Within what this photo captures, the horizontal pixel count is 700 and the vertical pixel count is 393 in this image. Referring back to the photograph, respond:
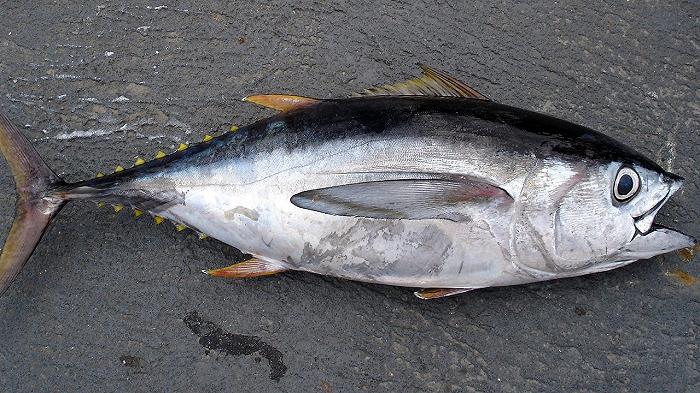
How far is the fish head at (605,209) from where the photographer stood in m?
2.23

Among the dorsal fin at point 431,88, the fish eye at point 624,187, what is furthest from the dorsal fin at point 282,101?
the fish eye at point 624,187

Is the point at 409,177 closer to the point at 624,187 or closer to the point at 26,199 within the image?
the point at 624,187

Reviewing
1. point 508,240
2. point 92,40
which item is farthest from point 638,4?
→ point 92,40

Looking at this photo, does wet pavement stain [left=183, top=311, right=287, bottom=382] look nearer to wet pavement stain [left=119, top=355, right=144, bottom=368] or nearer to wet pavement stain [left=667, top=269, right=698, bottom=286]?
wet pavement stain [left=119, top=355, right=144, bottom=368]

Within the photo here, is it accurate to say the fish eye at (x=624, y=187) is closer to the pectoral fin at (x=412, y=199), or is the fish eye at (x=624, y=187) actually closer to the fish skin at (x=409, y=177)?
the fish skin at (x=409, y=177)

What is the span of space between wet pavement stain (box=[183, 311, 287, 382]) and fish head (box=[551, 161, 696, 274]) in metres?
1.23

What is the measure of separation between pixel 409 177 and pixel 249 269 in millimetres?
777

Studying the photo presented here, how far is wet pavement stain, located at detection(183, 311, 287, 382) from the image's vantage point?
265cm

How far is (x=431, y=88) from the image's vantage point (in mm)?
2502

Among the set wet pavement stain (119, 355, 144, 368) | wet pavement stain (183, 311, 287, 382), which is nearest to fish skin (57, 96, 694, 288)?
wet pavement stain (183, 311, 287, 382)

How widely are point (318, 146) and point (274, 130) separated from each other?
0.67 feet

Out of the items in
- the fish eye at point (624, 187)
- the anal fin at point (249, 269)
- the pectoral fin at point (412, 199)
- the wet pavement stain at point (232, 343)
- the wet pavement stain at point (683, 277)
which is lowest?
the wet pavement stain at point (232, 343)

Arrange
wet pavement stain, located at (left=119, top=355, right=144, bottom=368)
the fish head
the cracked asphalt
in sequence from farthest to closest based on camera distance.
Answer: wet pavement stain, located at (left=119, top=355, right=144, bottom=368) < the cracked asphalt < the fish head

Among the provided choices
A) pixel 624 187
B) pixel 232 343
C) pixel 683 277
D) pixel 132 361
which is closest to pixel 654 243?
pixel 624 187
